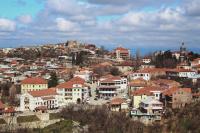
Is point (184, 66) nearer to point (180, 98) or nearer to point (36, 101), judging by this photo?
point (180, 98)

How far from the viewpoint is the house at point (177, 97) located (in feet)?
120

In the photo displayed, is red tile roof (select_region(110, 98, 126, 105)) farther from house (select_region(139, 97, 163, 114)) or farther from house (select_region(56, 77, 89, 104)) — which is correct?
house (select_region(56, 77, 89, 104))

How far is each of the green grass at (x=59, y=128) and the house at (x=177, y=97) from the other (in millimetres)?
8947

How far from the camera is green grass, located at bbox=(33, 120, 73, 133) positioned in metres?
32.6

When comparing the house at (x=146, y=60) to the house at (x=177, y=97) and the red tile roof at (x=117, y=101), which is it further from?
the red tile roof at (x=117, y=101)

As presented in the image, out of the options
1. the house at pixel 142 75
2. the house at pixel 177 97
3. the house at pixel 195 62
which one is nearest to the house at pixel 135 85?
the house at pixel 142 75

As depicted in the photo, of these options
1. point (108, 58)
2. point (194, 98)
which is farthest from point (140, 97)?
point (108, 58)

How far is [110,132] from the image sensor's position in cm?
3353

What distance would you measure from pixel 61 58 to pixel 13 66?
11.4 m

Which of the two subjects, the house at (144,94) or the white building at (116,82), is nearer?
the house at (144,94)

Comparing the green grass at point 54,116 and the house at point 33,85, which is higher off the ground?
the house at point 33,85

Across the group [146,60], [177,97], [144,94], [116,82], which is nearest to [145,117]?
[144,94]

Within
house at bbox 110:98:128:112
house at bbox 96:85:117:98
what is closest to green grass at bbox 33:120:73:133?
house at bbox 110:98:128:112

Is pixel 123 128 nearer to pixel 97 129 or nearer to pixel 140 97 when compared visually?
pixel 97 129
